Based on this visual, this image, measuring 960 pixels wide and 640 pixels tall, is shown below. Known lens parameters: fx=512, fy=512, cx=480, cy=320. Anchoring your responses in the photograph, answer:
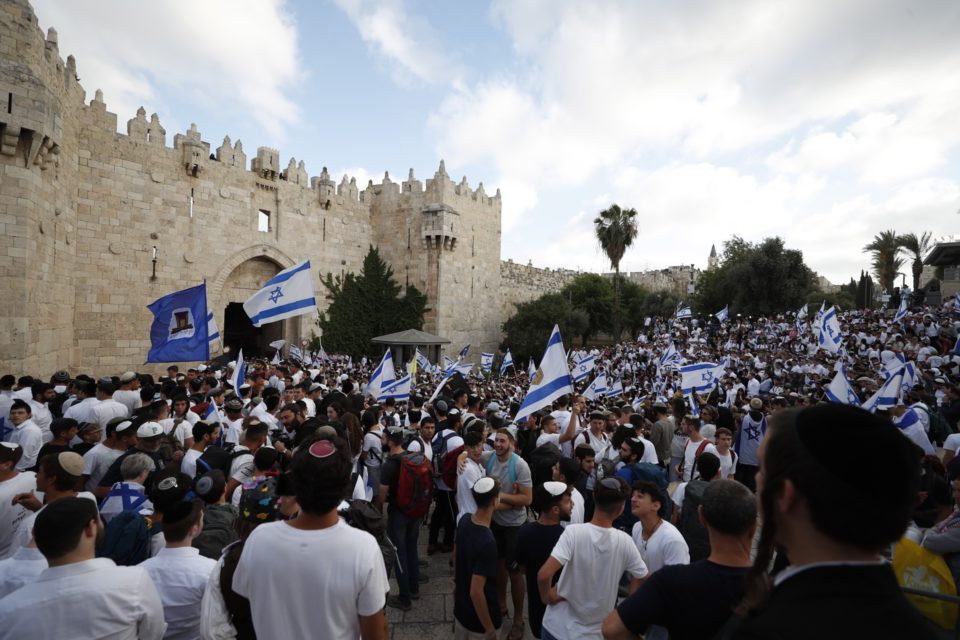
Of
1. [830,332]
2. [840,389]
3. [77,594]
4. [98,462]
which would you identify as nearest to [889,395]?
[840,389]

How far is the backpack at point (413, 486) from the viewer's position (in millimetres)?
4711

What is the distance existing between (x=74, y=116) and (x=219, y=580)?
18.9 metres

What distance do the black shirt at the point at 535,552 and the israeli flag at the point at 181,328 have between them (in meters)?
5.98

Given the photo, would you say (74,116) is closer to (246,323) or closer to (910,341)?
(246,323)

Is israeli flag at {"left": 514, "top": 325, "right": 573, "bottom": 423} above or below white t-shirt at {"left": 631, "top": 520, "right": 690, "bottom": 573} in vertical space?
above

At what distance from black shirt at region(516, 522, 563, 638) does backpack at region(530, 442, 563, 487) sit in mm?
1501

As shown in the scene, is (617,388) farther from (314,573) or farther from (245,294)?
(245,294)

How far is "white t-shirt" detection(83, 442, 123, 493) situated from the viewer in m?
4.23

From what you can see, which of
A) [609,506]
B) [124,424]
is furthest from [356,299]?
[609,506]

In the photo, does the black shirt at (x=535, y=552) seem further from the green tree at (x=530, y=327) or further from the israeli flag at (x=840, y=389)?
the green tree at (x=530, y=327)

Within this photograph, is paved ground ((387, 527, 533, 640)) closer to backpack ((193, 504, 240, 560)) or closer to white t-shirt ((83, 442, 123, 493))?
backpack ((193, 504, 240, 560))

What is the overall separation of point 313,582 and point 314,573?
33 millimetres

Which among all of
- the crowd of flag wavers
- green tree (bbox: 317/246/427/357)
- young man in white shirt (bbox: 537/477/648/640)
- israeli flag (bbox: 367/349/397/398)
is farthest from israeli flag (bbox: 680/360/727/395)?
green tree (bbox: 317/246/427/357)

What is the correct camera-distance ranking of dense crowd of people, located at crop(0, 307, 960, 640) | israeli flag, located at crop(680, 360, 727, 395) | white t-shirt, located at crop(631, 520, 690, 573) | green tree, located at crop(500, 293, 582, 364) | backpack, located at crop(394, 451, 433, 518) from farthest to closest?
green tree, located at crop(500, 293, 582, 364), israeli flag, located at crop(680, 360, 727, 395), backpack, located at crop(394, 451, 433, 518), white t-shirt, located at crop(631, 520, 690, 573), dense crowd of people, located at crop(0, 307, 960, 640)
